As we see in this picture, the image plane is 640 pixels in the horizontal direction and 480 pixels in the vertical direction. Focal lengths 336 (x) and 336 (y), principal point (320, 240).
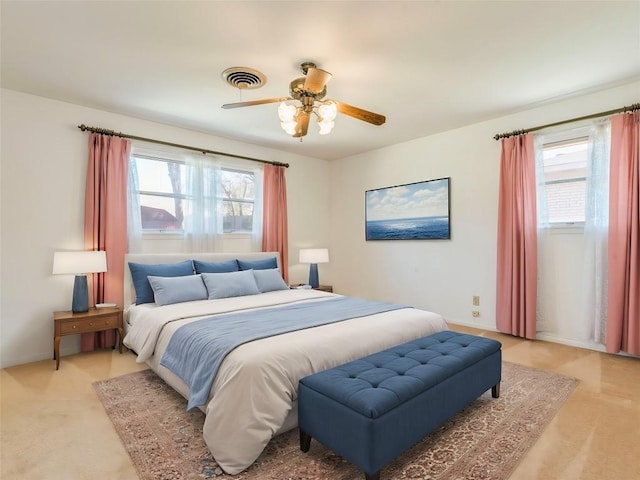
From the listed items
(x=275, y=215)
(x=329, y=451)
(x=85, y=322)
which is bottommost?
(x=329, y=451)

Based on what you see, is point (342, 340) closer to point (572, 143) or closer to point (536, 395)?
point (536, 395)

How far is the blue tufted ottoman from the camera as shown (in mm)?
1571

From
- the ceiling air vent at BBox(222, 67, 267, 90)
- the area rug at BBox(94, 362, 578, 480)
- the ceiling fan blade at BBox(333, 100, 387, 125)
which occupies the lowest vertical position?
the area rug at BBox(94, 362, 578, 480)

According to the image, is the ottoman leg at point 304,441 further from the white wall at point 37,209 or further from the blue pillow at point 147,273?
the white wall at point 37,209

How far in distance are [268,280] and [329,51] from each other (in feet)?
8.67

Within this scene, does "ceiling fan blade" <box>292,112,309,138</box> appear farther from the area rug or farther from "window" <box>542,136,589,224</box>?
"window" <box>542,136,589,224</box>

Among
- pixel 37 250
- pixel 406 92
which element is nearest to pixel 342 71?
pixel 406 92

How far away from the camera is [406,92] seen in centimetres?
340

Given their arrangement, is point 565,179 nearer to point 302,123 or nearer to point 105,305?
point 302,123

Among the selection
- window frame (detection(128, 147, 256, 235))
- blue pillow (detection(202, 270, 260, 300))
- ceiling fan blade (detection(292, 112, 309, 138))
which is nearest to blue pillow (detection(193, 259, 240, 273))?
blue pillow (detection(202, 270, 260, 300))

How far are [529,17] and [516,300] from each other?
2.87m

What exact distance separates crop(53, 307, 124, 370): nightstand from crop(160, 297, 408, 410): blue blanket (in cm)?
135

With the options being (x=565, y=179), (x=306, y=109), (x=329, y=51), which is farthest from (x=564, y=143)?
(x=306, y=109)

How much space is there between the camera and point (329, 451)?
6.32ft
